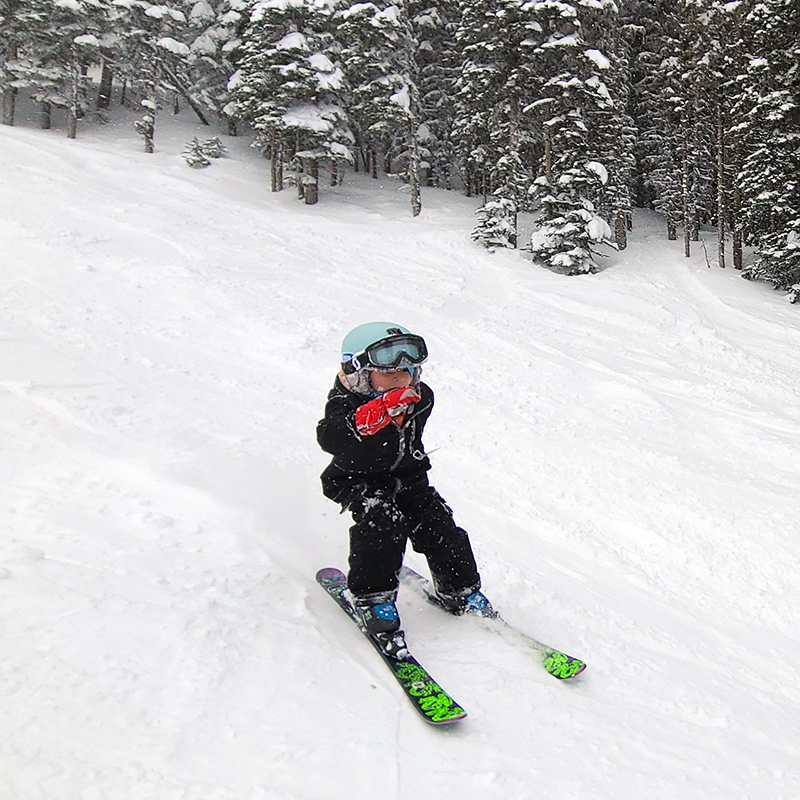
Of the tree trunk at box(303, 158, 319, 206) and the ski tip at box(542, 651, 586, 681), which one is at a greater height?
the tree trunk at box(303, 158, 319, 206)

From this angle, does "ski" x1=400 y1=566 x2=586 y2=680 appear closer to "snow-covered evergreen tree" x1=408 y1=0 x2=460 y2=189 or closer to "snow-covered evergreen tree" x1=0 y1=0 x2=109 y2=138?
"snow-covered evergreen tree" x1=408 y1=0 x2=460 y2=189

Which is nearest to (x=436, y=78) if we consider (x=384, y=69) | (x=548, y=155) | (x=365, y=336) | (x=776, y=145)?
(x=384, y=69)

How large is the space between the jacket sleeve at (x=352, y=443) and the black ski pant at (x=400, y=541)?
166 mm

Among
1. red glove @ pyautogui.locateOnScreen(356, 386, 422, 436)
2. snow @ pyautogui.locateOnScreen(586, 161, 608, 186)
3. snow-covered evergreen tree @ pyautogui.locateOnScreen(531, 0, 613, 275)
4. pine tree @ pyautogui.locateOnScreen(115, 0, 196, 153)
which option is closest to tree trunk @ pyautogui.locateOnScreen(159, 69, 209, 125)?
pine tree @ pyautogui.locateOnScreen(115, 0, 196, 153)

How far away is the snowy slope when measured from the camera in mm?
2256

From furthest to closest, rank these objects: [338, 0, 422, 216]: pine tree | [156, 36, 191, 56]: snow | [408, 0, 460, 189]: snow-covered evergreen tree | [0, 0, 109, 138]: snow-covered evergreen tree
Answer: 1. [408, 0, 460, 189]: snow-covered evergreen tree
2. [156, 36, 191, 56]: snow
3. [0, 0, 109, 138]: snow-covered evergreen tree
4. [338, 0, 422, 216]: pine tree

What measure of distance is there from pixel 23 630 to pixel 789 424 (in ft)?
29.9

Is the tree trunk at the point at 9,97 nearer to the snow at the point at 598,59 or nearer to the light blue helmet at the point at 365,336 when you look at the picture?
the snow at the point at 598,59

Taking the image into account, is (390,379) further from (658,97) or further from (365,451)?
(658,97)

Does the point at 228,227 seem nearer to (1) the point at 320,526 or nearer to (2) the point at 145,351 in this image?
(2) the point at 145,351

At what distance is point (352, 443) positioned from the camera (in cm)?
325

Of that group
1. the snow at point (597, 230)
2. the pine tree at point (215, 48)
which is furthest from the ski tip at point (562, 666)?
the pine tree at point (215, 48)

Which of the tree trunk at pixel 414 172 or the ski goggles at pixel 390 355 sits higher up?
the tree trunk at pixel 414 172

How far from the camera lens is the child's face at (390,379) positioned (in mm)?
3301
